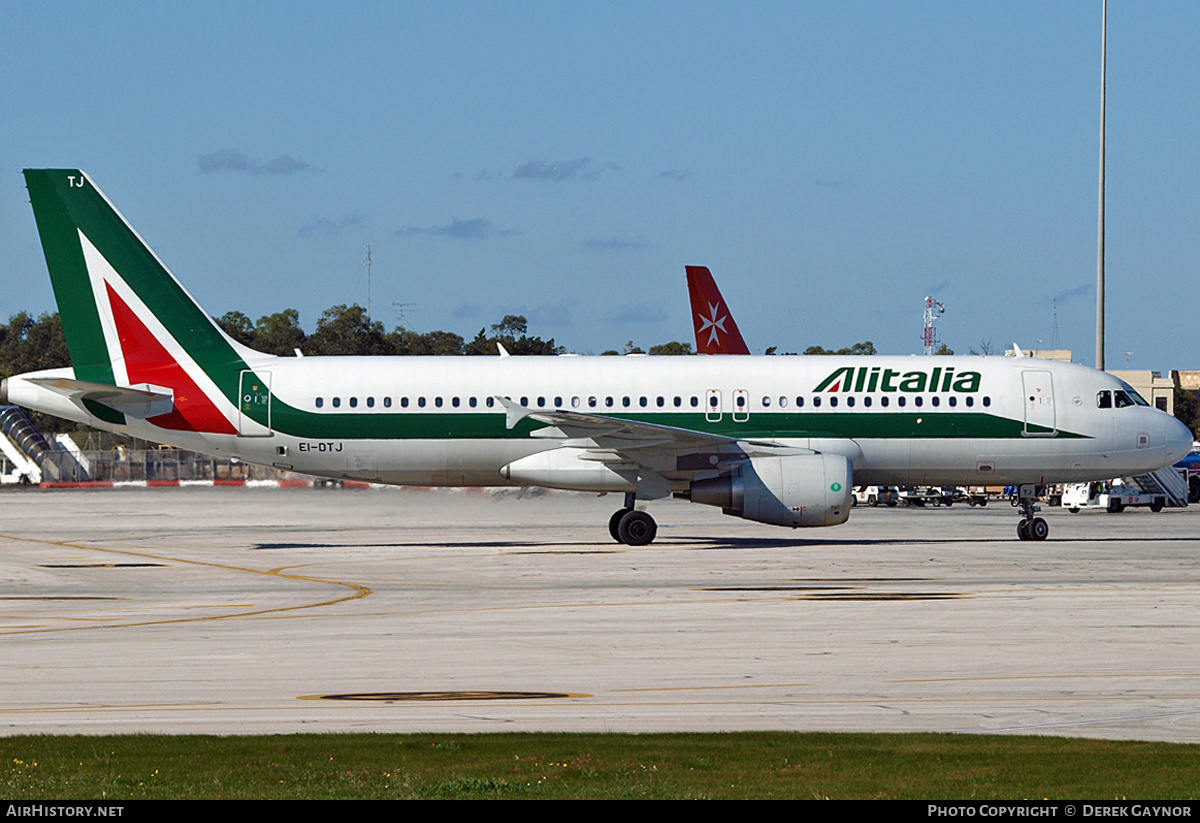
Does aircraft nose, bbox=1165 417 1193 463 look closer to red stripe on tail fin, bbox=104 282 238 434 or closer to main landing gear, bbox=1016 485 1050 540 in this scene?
main landing gear, bbox=1016 485 1050 540

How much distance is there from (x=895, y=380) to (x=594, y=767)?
2742cm

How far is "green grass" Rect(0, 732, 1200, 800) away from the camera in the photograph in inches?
361

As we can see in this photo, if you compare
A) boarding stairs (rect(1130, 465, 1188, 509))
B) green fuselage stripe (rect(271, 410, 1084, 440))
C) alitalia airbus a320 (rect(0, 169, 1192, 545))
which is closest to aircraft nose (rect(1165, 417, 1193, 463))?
alitalia airbus a320 (rect(0, 169, 1192, 545))

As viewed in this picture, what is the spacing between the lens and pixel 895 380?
118 ft

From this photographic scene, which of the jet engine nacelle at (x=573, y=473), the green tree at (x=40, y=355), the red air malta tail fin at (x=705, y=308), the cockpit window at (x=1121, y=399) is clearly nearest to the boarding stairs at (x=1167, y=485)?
the red air malta tail fin at (x=705, y=308)

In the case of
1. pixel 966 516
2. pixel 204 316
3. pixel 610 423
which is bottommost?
pixel 966 516

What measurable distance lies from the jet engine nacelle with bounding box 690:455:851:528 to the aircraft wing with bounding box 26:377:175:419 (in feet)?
47.5

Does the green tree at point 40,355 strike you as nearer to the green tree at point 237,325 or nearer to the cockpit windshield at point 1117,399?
the green tree at point 237,325

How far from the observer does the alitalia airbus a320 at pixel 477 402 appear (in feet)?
117

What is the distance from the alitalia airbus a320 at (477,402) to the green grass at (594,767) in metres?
24.3

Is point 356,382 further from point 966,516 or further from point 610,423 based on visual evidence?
point 966,516
